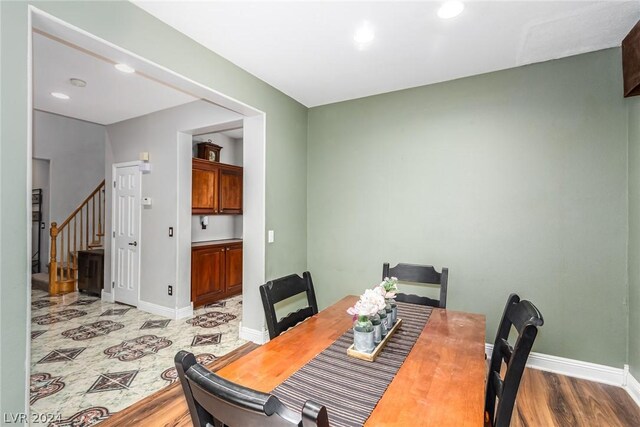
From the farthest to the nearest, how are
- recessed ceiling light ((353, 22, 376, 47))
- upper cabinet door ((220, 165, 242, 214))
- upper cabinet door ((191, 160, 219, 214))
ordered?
upper cabinet door ((220, 165, 242, 214))
upper cabinet door ((191, 160, 219, 214))
recessed ceiling light ((353, 22, 376, 47))

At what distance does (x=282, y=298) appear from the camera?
190 centimetres

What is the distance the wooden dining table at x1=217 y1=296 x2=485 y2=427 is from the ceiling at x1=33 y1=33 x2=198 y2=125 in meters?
2.66

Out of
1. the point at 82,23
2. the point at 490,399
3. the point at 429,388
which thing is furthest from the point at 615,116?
the point at 82,23

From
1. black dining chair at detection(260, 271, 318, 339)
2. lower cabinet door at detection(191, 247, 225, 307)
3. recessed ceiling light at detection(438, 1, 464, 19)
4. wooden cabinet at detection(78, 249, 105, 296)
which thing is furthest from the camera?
wooden cabinet at detection(78, 249, 105, 296)

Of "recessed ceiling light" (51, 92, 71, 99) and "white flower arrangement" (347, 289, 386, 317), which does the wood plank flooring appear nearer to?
"white flower arrangement" (347, 289, 386, 317)

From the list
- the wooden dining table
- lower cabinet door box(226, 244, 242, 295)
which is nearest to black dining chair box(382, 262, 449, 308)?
the wooden dining table

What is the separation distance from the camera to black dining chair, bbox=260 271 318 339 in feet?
5.73

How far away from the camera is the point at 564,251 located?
2594 mm

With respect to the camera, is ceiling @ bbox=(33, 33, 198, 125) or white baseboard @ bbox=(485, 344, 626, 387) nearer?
white baseboard @ bbox=(485, 344, 626, 387)

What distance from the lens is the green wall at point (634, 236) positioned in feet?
7.41

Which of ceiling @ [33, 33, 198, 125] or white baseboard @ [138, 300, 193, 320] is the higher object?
ceiling @ [33, 33, 198, 125]

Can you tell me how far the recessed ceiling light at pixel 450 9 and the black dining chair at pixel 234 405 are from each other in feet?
7.75

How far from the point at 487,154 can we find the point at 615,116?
944 mm

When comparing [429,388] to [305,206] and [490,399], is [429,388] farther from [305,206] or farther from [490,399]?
[305,206]
